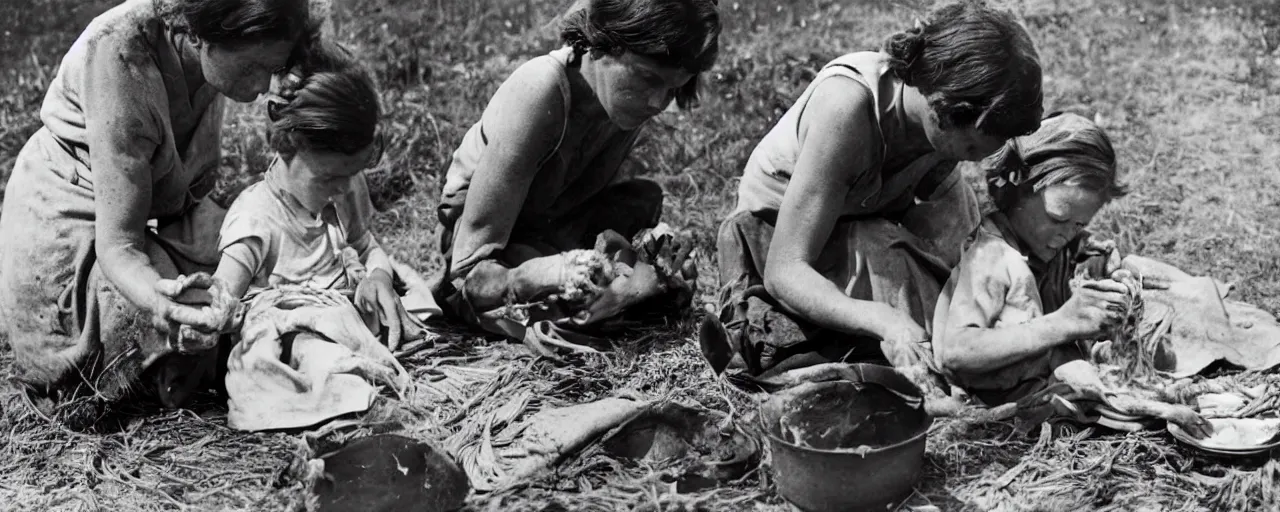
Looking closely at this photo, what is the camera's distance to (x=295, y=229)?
4.41m

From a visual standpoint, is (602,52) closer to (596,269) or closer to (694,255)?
(596,269)

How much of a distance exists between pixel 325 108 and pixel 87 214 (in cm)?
80

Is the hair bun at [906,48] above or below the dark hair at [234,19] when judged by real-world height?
below

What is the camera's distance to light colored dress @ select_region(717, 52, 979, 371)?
4.21m

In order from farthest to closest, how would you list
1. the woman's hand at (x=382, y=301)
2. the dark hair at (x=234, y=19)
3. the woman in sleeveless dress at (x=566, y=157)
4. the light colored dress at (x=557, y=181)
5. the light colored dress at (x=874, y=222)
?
the light colored dress at (x=557, y=181) → the woman's hand at (x=382, y=301) → the woman in sleeveless dress at (x=566, y=157) → the light colored dress at (x=874, y=222) → the dark hair at (x=234, y=19)

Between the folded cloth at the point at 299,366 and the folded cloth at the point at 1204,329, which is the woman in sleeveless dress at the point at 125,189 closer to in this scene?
the folded cloth at the point at 299,366

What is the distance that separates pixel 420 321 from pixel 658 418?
125 centimetres

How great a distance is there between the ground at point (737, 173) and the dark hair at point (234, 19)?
118 centimetres

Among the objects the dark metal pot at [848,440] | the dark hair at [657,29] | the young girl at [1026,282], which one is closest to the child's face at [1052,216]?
the young girl at [1026,282]

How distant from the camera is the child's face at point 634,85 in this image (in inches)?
171

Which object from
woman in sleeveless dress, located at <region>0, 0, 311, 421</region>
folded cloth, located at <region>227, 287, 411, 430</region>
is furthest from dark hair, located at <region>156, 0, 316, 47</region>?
folded cloth, located at <region>227, 287, 411, 430</region>

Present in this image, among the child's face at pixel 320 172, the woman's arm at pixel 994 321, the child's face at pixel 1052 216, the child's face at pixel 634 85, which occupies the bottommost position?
the woman's arm at pixel 994 321

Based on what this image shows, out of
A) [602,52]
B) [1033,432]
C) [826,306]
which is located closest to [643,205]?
[602,52]

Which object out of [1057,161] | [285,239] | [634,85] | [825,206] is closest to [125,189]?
[285,239]
